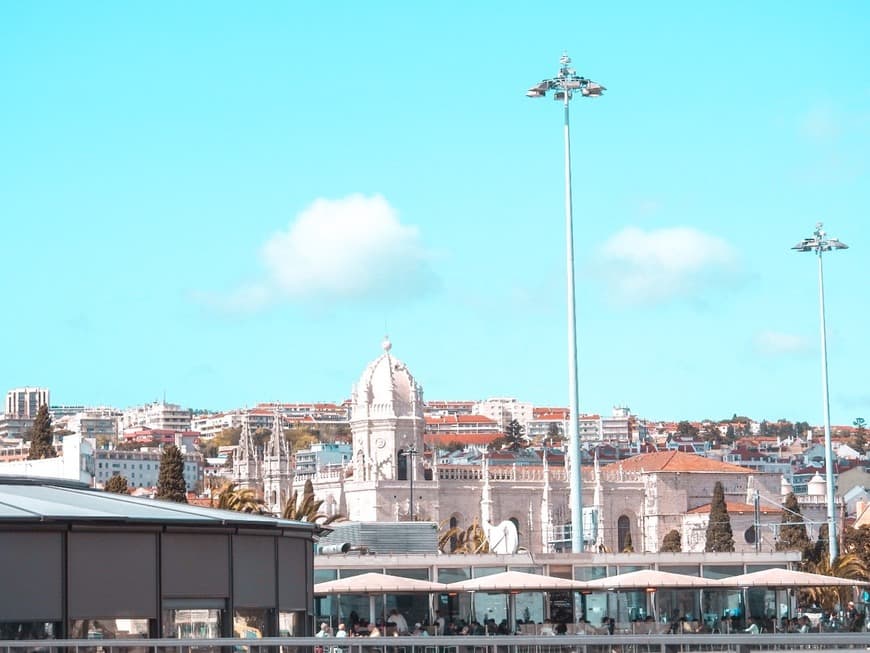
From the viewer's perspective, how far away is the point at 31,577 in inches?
780

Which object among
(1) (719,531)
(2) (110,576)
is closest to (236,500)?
(2) (110,576)

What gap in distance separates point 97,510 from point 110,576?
1027 mm

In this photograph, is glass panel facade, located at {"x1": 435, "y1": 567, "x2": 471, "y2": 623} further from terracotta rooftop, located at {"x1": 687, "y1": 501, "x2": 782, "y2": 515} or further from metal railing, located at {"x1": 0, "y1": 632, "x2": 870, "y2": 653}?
terracotta rooftop, located at {"x1": 687, "y1": 501, "x2": 782, "y2": 515}

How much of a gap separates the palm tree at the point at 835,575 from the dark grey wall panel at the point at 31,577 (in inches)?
1766

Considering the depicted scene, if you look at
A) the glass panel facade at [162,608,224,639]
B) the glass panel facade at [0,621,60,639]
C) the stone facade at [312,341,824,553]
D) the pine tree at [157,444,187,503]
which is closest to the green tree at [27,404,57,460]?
the pine tree at [157,444,187,503]

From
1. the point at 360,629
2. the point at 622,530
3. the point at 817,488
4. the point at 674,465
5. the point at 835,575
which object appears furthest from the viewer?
the point at 674,465

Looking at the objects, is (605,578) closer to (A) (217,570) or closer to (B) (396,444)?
(A) (217,570)

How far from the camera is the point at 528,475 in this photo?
156 m

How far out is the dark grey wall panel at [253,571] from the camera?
2132cm

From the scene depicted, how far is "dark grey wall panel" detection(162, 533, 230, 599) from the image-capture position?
20.8 m

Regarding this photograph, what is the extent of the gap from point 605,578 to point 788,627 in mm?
5534

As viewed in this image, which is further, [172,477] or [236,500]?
[172,477]

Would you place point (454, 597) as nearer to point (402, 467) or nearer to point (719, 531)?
point (719, 531)

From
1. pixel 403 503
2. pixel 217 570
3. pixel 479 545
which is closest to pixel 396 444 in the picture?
pixel 403 503
